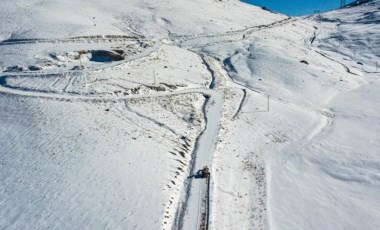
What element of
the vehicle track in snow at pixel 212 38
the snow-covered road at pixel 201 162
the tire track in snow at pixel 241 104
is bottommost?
the snow-covered road at pixel 201 162

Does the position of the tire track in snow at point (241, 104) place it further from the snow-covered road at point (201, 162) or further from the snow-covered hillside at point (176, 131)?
the snow-covered road at point (201, 162)

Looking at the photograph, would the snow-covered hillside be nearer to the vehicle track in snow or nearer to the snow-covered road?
the snow-covered road

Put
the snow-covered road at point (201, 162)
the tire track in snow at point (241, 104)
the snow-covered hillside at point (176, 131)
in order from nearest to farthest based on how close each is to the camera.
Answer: the snow-covered road at point (201, 162), the snow-covered hillside at point (176, 131), the tire track in snow at point (241, 104)

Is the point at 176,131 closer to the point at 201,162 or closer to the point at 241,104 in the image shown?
the point at 201,162

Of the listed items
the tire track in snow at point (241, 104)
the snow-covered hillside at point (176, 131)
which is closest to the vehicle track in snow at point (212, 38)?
the snow-covered hillside at point (176, 131)

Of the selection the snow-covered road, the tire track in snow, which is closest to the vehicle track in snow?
the tire track in snow

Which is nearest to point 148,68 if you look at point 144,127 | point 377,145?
point 144,127

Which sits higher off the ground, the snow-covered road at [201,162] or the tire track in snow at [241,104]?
the tire track in snow at [241,104]

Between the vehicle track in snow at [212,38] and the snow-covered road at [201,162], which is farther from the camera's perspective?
the vehicle track in snow at [212,38]
